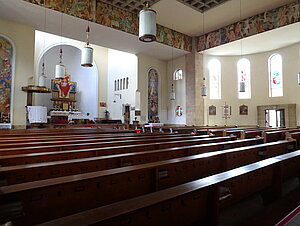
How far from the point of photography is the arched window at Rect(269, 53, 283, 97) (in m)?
13.4

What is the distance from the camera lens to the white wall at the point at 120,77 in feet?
46.6

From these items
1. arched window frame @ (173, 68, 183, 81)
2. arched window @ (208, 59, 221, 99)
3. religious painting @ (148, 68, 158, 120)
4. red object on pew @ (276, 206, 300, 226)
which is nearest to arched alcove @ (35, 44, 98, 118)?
religious painting @ (148, 68, 158, 120)

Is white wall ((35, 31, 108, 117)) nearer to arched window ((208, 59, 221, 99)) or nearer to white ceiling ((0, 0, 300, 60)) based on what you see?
white ceiling ((0, 0, 300, 60))

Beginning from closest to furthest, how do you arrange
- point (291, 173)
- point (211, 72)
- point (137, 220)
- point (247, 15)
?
point (137, 220) → point (291, 173) → point (247, 15) → point (211, 72)

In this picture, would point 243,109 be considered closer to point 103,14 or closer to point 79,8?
point 103,14

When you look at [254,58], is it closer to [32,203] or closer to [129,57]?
[129,57]

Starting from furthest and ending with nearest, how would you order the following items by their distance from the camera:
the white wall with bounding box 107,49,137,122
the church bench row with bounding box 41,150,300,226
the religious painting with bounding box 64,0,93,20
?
the white wall with bounding box 107,49,137,122 < the religious painting with bounding box 64,0,93,20 < the church bench row with bounding box 41,150,300,226

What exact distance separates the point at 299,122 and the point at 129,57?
11.0m


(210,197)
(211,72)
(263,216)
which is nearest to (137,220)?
(210,197)

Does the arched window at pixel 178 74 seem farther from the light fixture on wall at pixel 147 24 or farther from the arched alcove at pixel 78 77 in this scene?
the light fixture on wall at pixel 147 24

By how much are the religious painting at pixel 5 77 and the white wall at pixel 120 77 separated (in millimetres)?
6857

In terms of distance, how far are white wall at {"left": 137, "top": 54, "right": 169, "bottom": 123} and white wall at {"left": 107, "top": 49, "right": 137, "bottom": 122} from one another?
40cm

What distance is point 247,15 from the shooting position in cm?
1100

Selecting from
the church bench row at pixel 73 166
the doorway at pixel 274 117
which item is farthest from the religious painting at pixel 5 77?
the doorway at pixel 274 117
